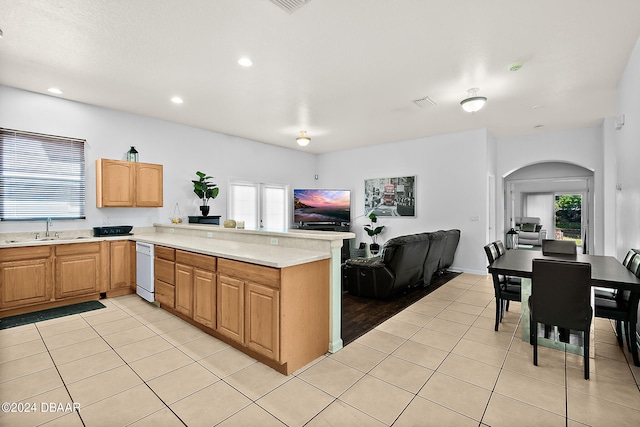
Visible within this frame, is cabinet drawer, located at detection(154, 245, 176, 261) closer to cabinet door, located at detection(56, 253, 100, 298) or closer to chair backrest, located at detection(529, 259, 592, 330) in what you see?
cabinet door, located at detection(56, 253, 100, 298)

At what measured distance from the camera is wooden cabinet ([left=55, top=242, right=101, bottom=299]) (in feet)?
13.1

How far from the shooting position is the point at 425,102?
4.46 meters

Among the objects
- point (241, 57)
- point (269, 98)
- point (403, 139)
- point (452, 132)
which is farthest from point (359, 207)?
point (241, 57)

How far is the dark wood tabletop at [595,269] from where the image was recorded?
2.36 meters

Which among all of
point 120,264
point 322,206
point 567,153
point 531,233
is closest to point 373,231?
point 322,206

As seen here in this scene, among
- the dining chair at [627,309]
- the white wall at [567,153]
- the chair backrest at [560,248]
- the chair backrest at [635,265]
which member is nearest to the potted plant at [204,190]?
the chair backrest at [560,248]

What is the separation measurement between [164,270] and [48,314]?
1.55m

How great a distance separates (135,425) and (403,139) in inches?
260

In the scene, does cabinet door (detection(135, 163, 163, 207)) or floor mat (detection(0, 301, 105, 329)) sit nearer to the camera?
floor mat (detection(0, 301, 105, 329))

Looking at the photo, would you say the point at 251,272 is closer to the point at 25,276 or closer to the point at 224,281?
the point at 224,281

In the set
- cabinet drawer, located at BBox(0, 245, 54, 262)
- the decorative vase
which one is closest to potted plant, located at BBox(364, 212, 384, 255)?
the decorative vase

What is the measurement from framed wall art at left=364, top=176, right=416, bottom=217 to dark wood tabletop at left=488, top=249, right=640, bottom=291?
10.6 feet

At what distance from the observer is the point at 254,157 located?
23.1ft

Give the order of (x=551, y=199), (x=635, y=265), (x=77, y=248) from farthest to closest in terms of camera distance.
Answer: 1. (x=551, y=199)
2. (x=77, y=248)
3. (x=635, y=265)
